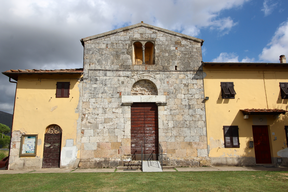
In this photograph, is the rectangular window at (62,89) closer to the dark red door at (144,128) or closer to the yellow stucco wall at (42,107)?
the yellow stucco wall at (42,107)

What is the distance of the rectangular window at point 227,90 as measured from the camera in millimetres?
12202

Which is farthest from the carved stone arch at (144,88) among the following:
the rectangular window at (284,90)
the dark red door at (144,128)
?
the rectangular window at (284,90)

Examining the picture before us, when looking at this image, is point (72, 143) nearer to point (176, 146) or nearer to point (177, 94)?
point (176, 146)

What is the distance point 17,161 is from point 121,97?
698 centimetres

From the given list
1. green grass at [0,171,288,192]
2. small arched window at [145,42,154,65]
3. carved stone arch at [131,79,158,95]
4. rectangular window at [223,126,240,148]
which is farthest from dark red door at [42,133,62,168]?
rectangular window at [223,126,240,148]

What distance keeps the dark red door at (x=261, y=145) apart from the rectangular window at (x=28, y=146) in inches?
526

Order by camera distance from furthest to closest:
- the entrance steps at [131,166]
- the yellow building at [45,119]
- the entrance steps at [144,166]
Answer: the yellow building at [45,119], the entrance steps at [131,166], the entrance steps at [144,166]

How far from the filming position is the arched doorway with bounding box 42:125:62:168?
11180 mm

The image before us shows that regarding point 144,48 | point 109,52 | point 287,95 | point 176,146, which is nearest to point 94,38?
point 109,52

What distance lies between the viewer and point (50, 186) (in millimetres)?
7230

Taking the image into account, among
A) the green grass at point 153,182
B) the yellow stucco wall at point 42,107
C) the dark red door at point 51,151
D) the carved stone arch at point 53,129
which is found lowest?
the green grass at point 153,182

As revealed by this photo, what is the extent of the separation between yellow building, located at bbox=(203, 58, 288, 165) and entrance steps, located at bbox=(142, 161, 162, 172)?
341 centimetres

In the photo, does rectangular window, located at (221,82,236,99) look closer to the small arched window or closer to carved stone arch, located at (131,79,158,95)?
carved stone arch, located at (131,79,158,95)

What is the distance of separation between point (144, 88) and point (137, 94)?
60 cm
